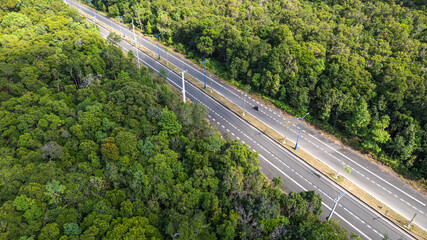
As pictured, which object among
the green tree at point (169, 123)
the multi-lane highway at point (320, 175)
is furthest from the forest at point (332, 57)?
the green tree at point (169, 123)

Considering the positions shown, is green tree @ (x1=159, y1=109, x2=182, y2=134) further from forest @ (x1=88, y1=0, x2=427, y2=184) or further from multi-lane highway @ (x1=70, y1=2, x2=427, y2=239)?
forest @ (x1=88, y1=0, x2=427, y2=184)

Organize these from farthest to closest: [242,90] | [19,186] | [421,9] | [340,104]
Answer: [421,9]
[242,90]
[340,104]
[19,186]

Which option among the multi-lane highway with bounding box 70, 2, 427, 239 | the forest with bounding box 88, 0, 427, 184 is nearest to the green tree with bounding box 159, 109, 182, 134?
A: the multi-lane highway with bounding box 70, 2, 427, 239

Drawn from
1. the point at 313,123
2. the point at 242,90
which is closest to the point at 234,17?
the point at 242,90

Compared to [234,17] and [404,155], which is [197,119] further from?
[234,17]

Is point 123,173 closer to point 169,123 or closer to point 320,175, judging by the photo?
point 169,123

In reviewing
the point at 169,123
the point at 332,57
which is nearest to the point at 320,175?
the point at 169,123
